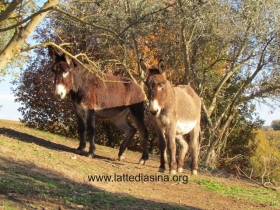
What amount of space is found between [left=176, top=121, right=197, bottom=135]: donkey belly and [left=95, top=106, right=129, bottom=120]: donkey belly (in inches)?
73.6

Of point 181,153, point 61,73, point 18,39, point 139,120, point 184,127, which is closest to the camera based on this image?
point 18,39

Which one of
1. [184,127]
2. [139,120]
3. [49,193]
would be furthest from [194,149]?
[49,193]

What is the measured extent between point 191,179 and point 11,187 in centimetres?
521

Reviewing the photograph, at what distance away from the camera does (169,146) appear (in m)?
10.2

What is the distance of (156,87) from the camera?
9.88m

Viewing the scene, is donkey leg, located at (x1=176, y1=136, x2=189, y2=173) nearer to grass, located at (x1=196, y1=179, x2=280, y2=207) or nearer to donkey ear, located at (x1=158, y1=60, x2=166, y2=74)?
grass, located at (x1=196, y1=179, x2=280, y2=207)

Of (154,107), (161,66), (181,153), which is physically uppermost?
(161,66)

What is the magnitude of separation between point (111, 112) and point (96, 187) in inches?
154

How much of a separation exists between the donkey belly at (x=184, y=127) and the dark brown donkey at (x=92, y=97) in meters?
1.44

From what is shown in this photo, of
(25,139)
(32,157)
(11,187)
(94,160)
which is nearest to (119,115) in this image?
(94,160)

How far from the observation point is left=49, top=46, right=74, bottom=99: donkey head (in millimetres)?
→ 10641

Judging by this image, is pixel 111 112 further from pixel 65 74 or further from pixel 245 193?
pixel 245 193

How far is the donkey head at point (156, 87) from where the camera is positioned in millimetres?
9820

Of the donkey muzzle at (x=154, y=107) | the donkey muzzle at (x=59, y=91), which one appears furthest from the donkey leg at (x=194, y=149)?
the donkey muzzle at (x=59, y=91)
